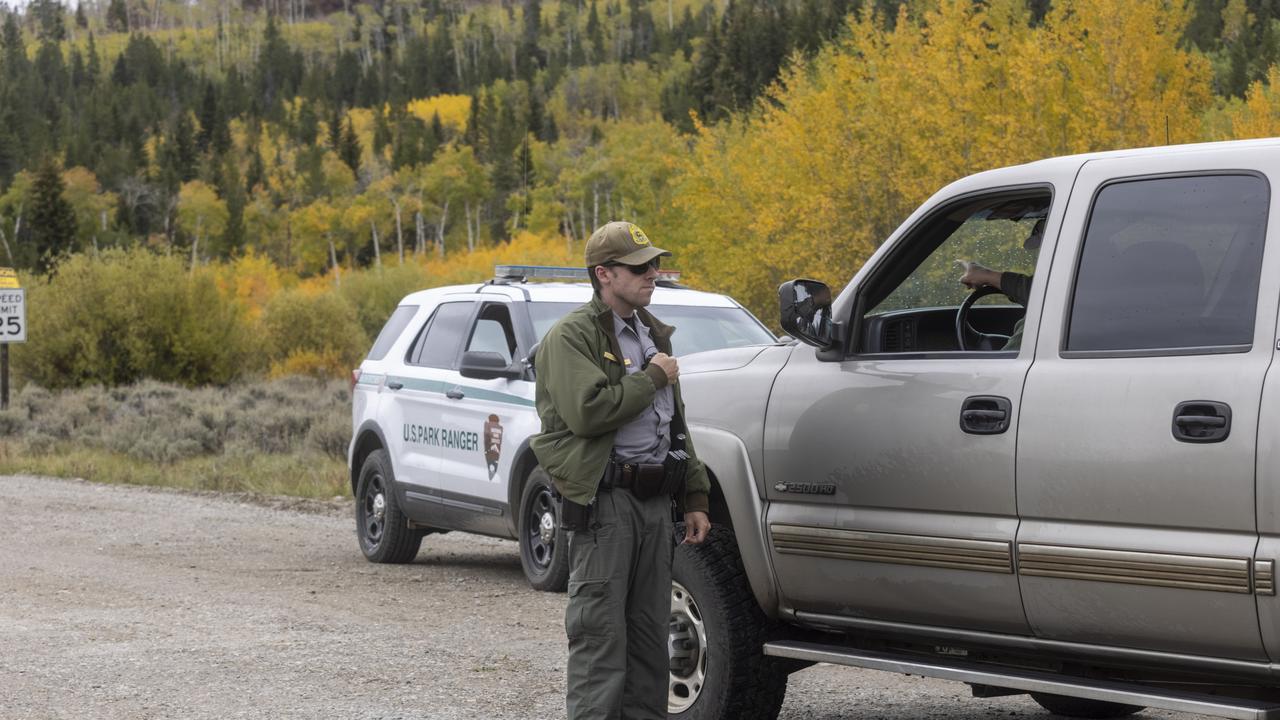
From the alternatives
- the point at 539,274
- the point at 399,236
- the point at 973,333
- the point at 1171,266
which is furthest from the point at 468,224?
the point at 1171,266

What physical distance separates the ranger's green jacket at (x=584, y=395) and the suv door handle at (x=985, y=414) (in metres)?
0.97

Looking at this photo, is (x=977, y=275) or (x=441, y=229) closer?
(x=977, y=275)

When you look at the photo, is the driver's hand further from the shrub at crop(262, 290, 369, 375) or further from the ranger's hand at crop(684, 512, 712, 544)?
the shrub at crop(262, 290, 369, 375)

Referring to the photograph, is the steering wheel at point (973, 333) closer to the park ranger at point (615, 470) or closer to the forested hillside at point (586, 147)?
the park ranger at point (615, 470)

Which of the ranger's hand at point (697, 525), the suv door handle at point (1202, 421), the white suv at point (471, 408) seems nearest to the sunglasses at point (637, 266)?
the ranger's hand at point (697, 525)

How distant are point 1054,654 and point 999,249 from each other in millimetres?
1547

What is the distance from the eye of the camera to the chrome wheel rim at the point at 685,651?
19.7 feet

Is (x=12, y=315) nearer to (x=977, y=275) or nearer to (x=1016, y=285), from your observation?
(x=977, y=275)

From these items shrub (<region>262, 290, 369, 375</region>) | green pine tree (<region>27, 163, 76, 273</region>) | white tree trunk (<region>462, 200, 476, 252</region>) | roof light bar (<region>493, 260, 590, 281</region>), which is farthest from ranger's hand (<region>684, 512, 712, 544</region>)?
white tree trunk (<region>462, 200, 476, 252</region>)

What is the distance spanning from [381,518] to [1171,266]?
8540 mm

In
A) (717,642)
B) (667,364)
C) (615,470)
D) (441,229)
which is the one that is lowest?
(441,229)

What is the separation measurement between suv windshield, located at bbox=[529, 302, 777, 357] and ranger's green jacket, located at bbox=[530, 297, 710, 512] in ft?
17.4

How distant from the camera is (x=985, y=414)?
16.6 ft

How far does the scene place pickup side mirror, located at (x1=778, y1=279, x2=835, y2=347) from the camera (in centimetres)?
550
